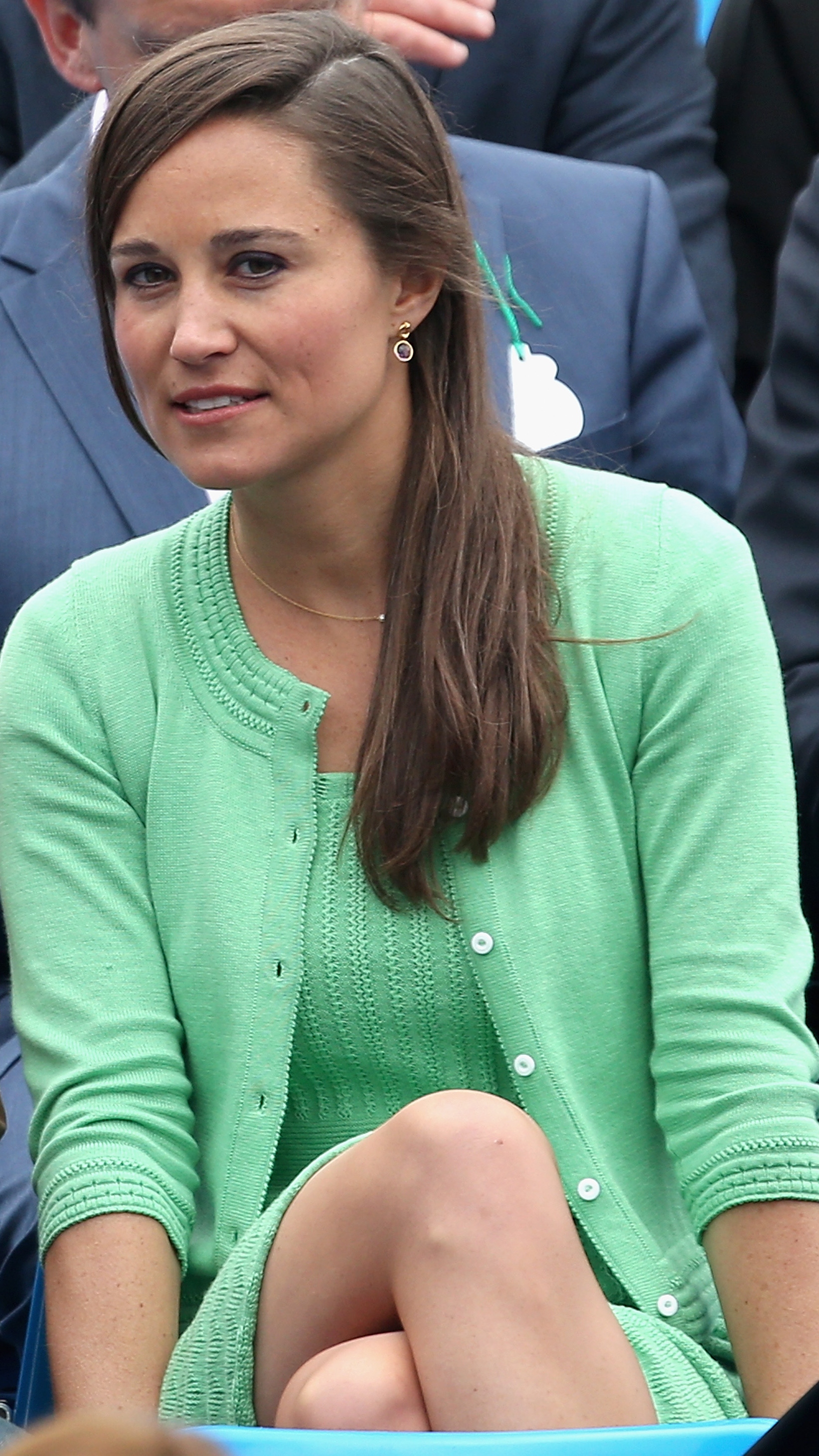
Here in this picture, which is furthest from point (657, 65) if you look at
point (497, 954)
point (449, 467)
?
point (497, 954)

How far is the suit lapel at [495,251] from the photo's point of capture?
2.60 metres

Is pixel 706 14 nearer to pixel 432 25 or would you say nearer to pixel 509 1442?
pixel 432 25

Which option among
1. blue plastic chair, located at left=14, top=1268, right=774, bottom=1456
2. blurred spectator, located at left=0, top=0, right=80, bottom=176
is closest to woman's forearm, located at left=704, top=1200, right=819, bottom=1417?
blue plastic chair, located at left=14, top=1268, right=774, bottom=1456

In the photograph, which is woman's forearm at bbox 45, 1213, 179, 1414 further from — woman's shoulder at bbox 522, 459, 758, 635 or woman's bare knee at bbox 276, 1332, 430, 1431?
woman's shoulder at bbox 522, 459, 758, 635

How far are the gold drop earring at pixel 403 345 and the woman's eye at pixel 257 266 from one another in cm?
15

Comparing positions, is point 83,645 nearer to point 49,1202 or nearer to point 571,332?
point 49,1202

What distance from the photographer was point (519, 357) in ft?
8.73

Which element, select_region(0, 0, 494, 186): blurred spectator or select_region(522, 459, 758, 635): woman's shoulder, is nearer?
select_region(522, 459, 758, 635): woman's shoulder

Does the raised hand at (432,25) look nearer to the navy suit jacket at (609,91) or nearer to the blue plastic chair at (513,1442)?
the navy suit jacket at (609,91)

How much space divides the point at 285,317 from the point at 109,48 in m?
1.12

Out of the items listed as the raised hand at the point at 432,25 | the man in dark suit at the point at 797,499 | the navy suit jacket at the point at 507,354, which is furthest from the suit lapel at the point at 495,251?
the man in dark suit at the point at 797,499

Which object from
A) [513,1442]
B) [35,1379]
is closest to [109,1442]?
[513,1442]

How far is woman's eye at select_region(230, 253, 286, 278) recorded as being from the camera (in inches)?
69.3

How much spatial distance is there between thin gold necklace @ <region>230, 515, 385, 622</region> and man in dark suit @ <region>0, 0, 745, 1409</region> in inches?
24.2
